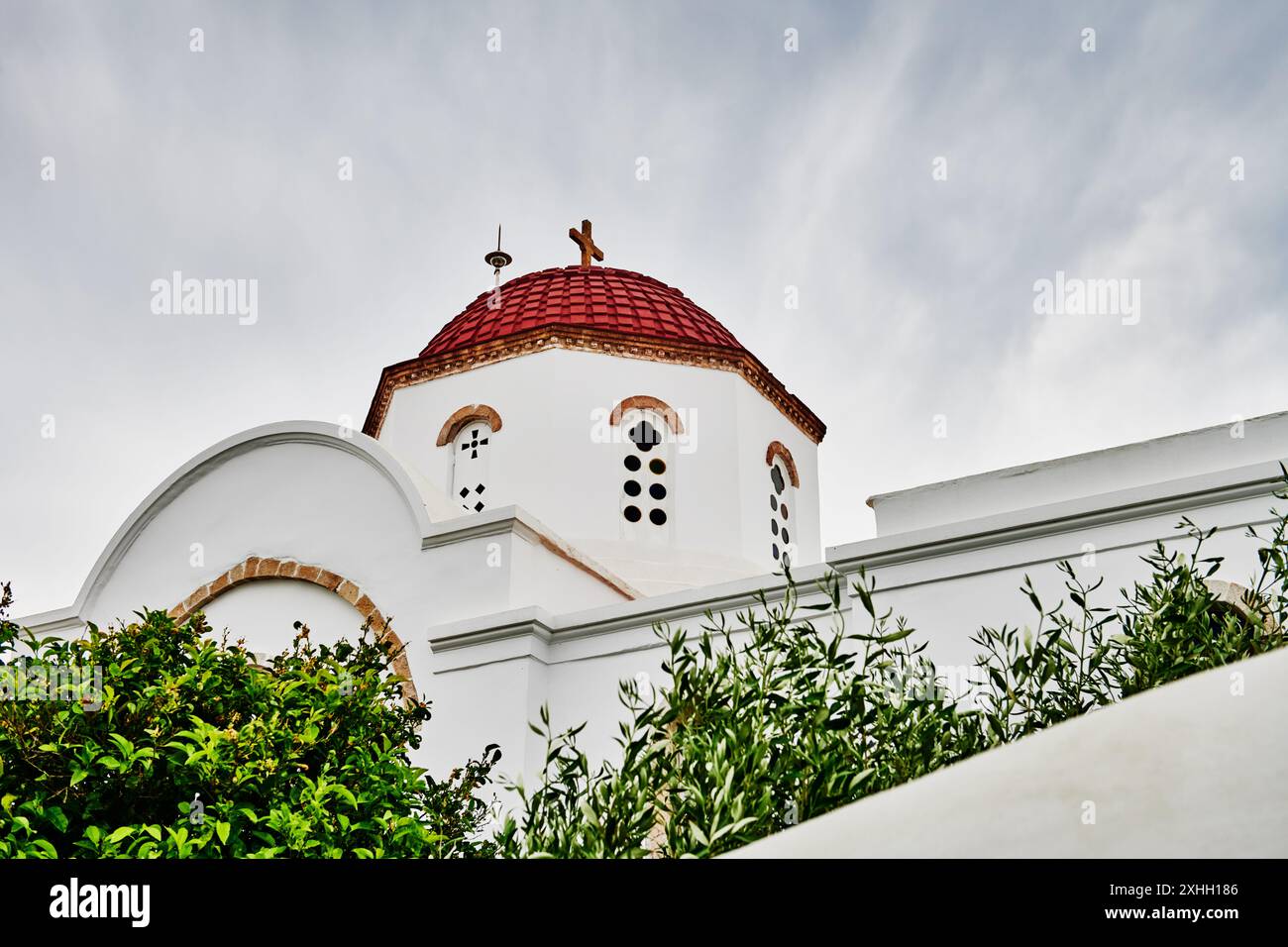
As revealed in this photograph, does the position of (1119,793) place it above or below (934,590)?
below

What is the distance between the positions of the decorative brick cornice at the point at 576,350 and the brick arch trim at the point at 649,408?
1.74 ft

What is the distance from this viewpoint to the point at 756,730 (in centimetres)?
377

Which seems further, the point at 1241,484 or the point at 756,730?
the point at 1241,484

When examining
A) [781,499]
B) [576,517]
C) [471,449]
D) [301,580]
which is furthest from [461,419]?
[781,499]

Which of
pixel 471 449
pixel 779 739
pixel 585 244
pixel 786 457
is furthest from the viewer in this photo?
pixel 585 244

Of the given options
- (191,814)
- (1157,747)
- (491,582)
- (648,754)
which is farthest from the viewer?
(491,582)

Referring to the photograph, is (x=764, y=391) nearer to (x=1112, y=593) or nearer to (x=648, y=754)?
(x=1112, y=593)

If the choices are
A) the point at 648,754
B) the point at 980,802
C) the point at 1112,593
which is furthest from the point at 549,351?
the point at 980,802

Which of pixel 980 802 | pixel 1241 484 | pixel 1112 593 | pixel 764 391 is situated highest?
pixel 764 391

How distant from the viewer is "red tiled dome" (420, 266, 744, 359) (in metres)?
13.0

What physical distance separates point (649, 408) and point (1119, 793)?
34.0 feet

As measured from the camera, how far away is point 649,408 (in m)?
12.4

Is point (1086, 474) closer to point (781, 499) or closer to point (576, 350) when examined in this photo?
point (781, 499)

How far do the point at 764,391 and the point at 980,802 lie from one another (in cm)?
1106
